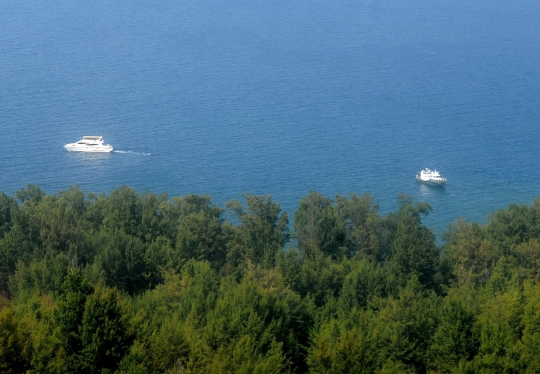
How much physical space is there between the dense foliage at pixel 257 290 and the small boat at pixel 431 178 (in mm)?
16532

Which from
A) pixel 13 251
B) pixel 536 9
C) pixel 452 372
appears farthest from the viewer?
pixel 536 9

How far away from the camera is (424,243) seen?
38562 millimetres

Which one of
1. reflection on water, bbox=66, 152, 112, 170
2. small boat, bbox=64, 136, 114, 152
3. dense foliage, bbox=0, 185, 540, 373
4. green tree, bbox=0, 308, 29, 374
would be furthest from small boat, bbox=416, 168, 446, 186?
green tree, bbox=0, 308, 29, 374

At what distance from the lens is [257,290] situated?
29234 millimetres

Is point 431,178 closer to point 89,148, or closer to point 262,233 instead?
point 262,233

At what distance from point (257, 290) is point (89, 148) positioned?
41.0 meters

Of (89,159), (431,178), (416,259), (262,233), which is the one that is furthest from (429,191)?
(89,159)

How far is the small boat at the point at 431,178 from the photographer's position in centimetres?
6359

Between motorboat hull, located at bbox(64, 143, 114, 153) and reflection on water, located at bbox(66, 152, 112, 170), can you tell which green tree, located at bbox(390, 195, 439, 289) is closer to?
reflection on water, located at bbox(66, 152, 112, 170)

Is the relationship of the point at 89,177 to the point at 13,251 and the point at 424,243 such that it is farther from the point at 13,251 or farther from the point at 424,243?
the point at 424,243

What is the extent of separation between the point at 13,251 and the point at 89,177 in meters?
26.5

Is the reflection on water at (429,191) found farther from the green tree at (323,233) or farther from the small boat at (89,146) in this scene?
the small boat at (89,146)

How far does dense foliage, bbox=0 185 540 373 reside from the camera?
23.3m

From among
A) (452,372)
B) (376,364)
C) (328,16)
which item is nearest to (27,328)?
(376,364)
